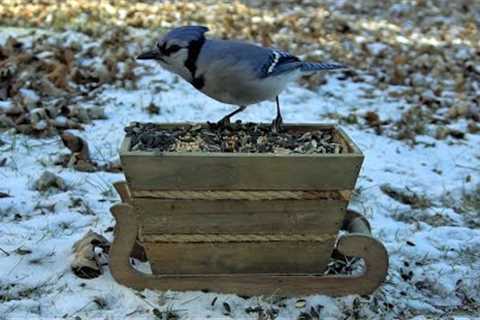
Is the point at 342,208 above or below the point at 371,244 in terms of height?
above

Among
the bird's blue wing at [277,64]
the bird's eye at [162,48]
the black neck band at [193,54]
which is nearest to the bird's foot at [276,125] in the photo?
the bird's blue wing at [277,64]

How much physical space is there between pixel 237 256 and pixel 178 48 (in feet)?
2.33

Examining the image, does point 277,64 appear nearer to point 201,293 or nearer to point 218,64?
point 218,64

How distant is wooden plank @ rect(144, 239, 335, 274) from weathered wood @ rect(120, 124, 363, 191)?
22 cm

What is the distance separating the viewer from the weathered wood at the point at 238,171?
1.96 meters

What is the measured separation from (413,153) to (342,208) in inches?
68.1

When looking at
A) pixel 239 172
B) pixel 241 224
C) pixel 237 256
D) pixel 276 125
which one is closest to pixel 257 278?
pixel 237 256

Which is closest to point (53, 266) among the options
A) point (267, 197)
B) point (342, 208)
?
point (267, 197)

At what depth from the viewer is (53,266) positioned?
87.7 inches

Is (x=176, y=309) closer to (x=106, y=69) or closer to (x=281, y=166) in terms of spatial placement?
(x=281, y=166)

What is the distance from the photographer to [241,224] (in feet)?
6.85

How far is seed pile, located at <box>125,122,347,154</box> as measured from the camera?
2152 mm

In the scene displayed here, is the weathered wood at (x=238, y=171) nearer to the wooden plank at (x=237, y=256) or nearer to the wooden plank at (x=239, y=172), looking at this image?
the wooden plank at (x=239, y=172)

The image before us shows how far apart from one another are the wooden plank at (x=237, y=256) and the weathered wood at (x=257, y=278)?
24 mm
